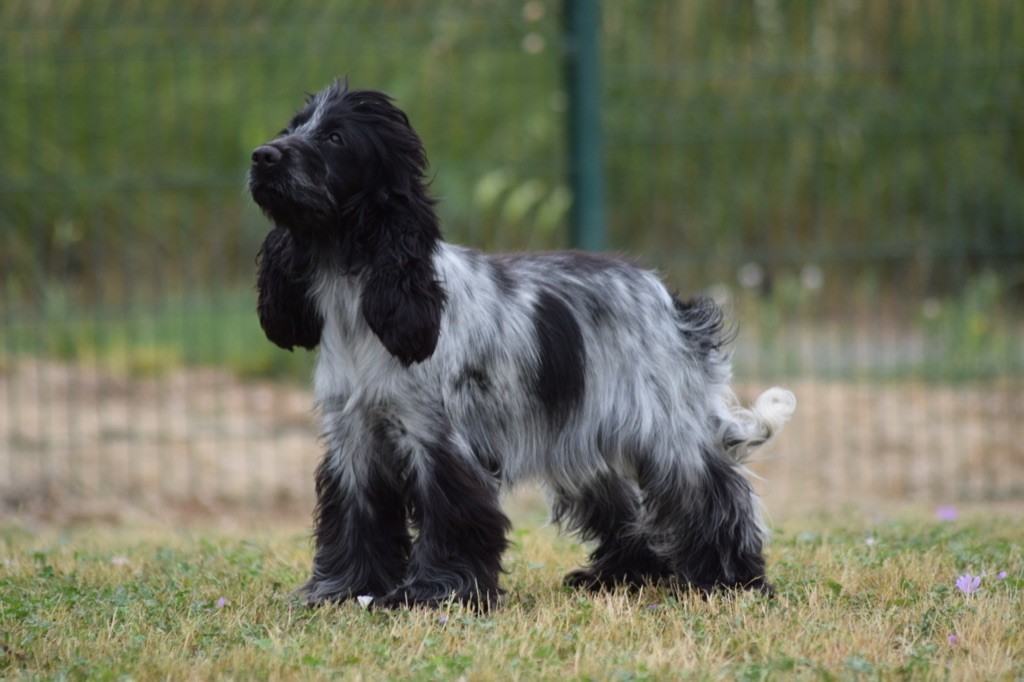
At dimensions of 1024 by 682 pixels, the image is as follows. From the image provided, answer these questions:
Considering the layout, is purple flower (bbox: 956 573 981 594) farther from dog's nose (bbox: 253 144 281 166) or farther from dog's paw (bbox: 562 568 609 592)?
dog's nose (bbox: 253 144 281 166)

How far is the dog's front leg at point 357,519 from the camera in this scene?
16.5ft

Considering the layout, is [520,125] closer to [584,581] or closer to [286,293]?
[584,581]

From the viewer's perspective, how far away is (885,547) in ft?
19.9

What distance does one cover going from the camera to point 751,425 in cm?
543

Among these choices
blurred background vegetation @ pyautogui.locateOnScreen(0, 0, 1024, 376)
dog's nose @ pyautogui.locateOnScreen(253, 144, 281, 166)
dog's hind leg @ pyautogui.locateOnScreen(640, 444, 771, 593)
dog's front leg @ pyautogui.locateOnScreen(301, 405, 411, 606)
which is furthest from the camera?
blurred background vegetation @ pyautogui.locateOnScreen(0, 0, 1024, 376)

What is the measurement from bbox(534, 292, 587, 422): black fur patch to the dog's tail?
1.93 ft

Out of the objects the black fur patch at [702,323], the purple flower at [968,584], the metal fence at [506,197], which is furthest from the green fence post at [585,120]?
the purple flower at [968,584]

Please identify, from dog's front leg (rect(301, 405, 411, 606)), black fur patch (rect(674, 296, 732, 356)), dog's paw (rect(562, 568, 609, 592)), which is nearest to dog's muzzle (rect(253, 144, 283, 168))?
dog's front leg (rect(301, 405, 411, 606))

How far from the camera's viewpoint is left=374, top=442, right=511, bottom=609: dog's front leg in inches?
192

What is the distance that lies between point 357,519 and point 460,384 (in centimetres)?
60

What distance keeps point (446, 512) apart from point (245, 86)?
6.14 m

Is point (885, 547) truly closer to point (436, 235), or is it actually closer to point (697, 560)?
point (697, 560)

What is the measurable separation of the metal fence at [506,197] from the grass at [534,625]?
140 inches

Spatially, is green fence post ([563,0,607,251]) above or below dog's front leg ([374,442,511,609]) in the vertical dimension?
above
